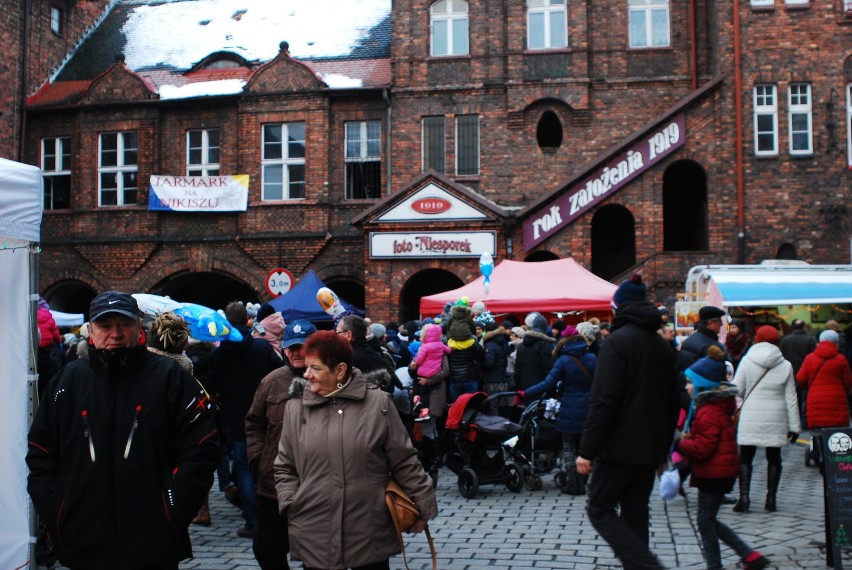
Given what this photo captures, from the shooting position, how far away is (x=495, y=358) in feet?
40.9

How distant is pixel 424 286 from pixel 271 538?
20289mm

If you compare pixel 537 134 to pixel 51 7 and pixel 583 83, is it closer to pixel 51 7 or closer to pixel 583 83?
pixel 583 83

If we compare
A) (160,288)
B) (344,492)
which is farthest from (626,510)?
(160,288)

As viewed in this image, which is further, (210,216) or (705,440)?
(210,216)

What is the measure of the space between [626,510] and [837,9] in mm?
20687

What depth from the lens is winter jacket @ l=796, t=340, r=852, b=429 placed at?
11.4 metres

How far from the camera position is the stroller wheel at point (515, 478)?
426 inches

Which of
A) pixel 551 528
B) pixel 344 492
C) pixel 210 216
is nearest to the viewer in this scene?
pixel 344 492

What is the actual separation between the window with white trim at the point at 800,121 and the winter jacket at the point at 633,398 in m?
18.8

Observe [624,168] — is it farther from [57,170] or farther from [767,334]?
[57,170]

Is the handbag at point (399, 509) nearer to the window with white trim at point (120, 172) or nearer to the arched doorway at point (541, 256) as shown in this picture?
the arched doorway at point (541, 256)

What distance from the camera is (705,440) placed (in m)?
6.38

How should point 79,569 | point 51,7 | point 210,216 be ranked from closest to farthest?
1. point 79,569
2. point 210,216
3. point 51,7

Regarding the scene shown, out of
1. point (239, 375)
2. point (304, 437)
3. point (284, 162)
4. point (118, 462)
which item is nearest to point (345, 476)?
point (304, 437)
